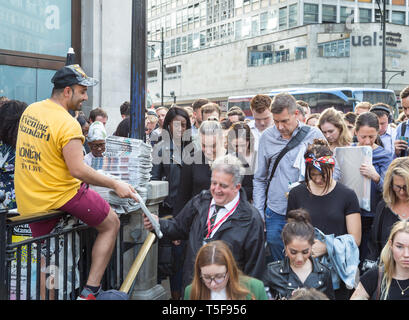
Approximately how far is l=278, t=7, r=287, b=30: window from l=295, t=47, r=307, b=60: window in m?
6.25

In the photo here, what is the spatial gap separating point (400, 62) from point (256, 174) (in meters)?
45.5

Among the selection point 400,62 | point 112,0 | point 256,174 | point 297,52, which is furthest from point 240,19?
point 256,174

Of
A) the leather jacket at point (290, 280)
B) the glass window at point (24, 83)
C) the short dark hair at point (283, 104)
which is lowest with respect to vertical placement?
the leather jacket at point (290, 280)

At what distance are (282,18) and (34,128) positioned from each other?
5179 centimetres

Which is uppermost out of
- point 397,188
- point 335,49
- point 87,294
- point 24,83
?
point 335,49

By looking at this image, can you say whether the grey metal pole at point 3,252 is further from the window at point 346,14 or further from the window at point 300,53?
the window at point 346,14

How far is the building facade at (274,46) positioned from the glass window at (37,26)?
37.1 m

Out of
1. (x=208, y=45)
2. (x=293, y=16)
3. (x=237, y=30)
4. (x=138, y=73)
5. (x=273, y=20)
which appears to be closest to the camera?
(x=138, y=73)

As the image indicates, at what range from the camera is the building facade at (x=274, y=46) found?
150 feet

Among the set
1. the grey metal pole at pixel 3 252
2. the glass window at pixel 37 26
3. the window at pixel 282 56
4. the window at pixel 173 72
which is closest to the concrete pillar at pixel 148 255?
the grey metal pole at pixel 3 252

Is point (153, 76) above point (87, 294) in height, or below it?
above

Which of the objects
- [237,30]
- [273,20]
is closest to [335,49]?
[273,20]

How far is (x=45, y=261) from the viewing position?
12.4ft

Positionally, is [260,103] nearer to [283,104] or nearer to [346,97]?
[283,104]
